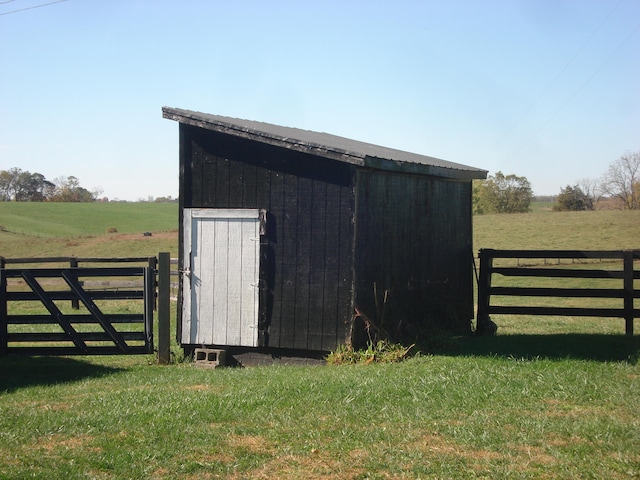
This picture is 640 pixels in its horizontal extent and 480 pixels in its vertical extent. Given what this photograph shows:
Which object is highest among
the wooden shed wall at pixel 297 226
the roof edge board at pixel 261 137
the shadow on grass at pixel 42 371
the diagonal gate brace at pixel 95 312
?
the roof edge board at pixel 261 137

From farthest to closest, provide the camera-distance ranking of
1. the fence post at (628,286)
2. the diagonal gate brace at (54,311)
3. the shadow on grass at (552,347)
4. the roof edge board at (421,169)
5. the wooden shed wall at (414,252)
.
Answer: the fence post at (628,286)
the wooden shed wall at (414,252)
the diagonal gate brace at (54,311)
the roof edge board at (421,169)
the shadow on grass at (552,347)

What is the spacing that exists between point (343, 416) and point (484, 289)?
6.45 metres

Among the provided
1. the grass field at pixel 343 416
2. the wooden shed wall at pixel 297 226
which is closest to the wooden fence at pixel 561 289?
the grass field at pixel 343 416

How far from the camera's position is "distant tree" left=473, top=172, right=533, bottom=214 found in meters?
71.4

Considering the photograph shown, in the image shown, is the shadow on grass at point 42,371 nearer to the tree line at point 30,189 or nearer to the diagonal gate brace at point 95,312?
the diagonal gate brace at point 95,312

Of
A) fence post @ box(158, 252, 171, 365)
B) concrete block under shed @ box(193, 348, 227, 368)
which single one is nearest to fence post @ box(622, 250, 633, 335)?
concrete block under shed @ box(193, 348, 227, 368)

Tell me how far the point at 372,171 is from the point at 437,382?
388 centimetres

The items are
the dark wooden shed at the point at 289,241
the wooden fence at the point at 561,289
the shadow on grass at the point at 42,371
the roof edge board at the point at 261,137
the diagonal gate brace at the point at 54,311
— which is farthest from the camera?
the wooden fence at the point at 561,289

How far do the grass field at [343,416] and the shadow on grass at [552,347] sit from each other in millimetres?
30

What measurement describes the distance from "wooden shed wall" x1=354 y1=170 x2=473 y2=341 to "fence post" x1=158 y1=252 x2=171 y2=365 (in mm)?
2972

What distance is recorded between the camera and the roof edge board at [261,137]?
10422 millimetres

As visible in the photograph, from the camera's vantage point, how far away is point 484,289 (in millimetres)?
12914

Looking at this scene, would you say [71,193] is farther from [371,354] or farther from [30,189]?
[371,354]

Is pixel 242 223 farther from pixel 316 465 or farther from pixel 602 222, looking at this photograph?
pixel 602 222
